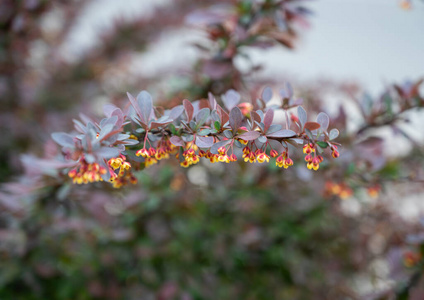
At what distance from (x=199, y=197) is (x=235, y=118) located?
787 mm

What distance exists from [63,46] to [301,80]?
1121 millimetres

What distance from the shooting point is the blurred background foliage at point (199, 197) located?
758 millimetres

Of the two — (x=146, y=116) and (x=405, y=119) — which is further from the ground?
(x=146, y=116)

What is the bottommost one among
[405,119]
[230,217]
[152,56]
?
[230,217]

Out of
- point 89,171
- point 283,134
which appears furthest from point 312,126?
point 89,171

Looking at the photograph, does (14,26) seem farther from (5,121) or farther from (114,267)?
(114,267)

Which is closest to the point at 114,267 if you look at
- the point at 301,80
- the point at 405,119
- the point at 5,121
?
the point at 5,121

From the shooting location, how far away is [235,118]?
393mm

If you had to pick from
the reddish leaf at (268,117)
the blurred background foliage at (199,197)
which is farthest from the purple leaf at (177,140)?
the blurred background foliage at (199,197)

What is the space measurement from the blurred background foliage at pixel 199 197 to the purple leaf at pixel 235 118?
0.34 m

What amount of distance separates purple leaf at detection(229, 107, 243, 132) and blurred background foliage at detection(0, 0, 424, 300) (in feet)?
1.11

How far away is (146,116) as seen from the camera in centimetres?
41

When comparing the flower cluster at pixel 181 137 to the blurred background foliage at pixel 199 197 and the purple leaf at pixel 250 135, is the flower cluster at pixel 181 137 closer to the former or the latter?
the purple leaf at pixel 250 135

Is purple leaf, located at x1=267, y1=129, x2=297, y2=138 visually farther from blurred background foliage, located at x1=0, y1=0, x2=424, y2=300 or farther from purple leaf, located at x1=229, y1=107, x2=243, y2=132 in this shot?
blurred background foliage, located at x1=0, y1=0, x2=424, y2=300
